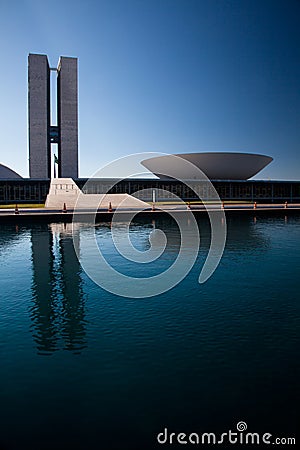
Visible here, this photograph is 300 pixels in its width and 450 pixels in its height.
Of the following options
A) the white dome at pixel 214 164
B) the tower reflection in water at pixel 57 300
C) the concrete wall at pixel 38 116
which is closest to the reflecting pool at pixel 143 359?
the tower reflection in water at pixel 57 300

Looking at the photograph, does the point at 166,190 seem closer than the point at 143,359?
No

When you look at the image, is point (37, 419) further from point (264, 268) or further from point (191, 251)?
point (191, 251)

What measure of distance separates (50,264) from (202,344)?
8.01 metres

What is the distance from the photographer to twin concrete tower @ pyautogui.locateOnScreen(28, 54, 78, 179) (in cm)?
5109

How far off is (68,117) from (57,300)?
47.0 meters

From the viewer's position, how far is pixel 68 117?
52.3 m

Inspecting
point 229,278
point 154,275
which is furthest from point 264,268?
point 154,275

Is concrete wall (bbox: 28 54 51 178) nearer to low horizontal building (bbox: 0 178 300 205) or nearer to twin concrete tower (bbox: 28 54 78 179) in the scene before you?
twin concrete tower (bbox: 28 54 78 179)

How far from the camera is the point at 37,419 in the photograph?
451cm
